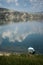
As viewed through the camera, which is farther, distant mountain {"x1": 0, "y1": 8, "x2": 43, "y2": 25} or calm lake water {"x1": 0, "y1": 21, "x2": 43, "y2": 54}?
distant mountain {"x1": 0, "y1": 8, "x2": 43, "y2": 25}

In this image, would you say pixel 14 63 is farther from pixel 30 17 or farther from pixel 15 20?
pixel 30 17

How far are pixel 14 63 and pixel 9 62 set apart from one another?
0.22 m

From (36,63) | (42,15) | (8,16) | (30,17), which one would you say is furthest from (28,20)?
(36,63)

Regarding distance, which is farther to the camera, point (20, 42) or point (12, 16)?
point (12, 16)

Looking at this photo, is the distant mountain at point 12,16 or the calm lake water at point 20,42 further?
the distant mountain at point 12,16

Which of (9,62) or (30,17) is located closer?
(9,62)

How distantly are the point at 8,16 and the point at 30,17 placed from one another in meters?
13.0

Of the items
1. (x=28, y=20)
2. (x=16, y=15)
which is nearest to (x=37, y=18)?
(x=28, y=20)

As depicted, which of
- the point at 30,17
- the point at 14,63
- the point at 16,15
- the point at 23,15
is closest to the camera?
the point at 14,63

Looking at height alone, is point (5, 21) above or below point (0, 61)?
below

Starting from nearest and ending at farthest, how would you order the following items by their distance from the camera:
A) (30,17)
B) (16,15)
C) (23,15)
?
(16,15)
(23,15)
(30,17)

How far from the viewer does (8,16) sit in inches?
2820

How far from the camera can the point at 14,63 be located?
7.96m

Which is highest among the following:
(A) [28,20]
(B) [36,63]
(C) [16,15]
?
(B) [36,63]
